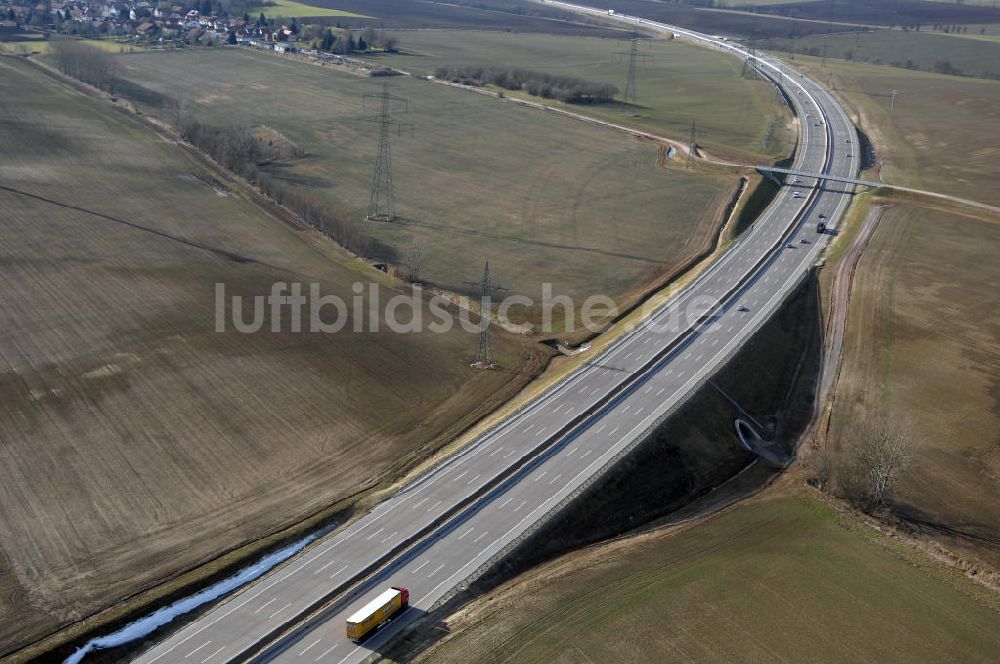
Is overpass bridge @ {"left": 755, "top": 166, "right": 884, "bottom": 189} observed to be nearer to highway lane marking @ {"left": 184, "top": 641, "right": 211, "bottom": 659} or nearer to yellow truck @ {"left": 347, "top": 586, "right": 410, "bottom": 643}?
yellow truck @ {"left": 347, "top": 586, "right": 410, "bottom": 643}

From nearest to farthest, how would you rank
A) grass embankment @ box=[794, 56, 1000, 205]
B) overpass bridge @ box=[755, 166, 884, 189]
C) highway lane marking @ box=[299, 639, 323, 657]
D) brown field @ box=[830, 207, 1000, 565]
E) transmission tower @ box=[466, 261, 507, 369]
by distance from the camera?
1. highway lane marking @ box=[299, 639, 323, 657]
2. brown field @ box=[830, 207, 1000, 565]
3. transmission tower @ box=[466, 261, 507, 369]
4. overpass bridge @ box=[755, 166, 884, 189]
5. grass embankment @ box=[794, 56, 1000, 205]

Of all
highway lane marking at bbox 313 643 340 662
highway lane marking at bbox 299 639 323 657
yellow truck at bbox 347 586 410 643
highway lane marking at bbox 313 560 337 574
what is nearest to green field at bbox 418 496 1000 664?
yellow truck at bbox 347 586 410 643

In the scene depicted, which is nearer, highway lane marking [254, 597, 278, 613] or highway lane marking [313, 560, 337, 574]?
highway lane marking [254, 597, 278, 613]

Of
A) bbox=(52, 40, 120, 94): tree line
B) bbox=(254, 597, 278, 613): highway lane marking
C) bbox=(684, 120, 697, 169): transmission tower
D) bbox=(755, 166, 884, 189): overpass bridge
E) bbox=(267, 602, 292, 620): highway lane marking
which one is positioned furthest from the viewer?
bbox=(52, 40, 120, 94): tree line

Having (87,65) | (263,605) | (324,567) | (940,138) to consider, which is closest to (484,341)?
(324,567)

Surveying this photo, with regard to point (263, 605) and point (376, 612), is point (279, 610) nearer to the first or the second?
point (263, 605)

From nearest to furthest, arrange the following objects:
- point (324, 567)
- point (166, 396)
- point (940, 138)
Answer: point (324, 567), point (166, 396), point (940, 138)

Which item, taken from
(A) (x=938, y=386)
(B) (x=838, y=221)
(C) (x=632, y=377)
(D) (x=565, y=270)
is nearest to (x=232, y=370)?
(C) (x=632, y=377)

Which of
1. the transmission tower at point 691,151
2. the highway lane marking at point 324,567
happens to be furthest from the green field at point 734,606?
the transmission tower at point 691,151
